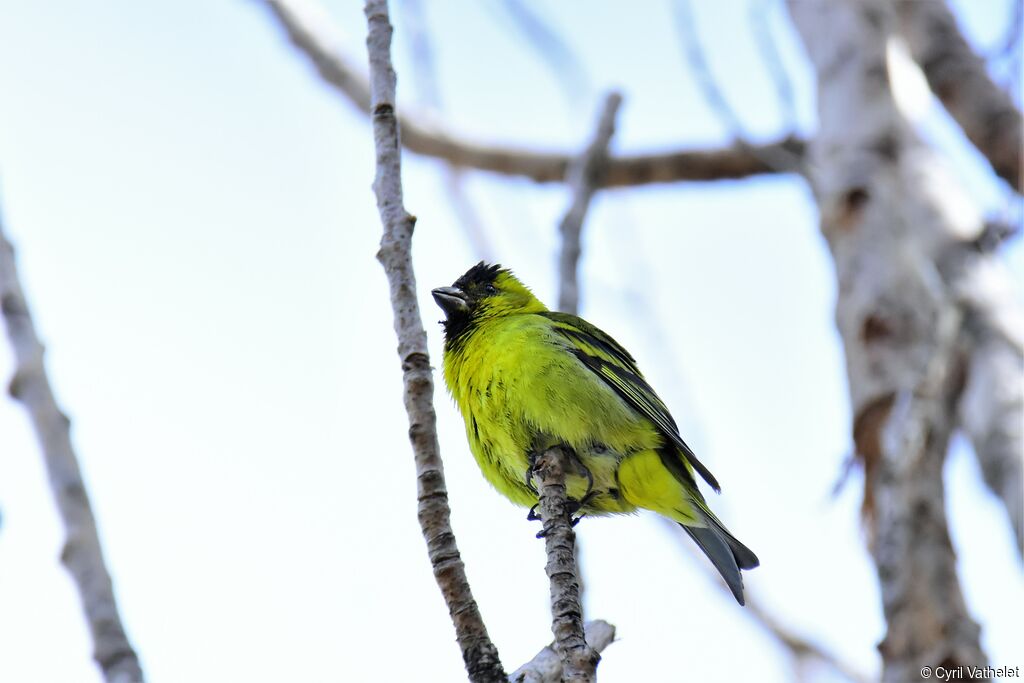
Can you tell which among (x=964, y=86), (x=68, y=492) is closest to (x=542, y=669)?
(x=68, y=492)

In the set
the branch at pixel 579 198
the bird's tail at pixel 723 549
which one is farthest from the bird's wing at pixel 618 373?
the bird's tail at pixel 723 549

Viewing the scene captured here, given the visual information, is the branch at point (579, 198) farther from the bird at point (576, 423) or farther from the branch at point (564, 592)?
the branch at point (564, 592)

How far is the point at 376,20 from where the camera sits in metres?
3.07

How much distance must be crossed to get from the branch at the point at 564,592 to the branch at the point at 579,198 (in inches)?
63.5

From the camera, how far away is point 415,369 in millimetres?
2686

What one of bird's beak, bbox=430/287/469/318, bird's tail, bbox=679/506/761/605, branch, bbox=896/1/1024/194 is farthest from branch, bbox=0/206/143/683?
branch, bbox=896/1/1024/194

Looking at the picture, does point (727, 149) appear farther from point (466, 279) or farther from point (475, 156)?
point (466, 279)

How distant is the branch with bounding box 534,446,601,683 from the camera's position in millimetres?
2389

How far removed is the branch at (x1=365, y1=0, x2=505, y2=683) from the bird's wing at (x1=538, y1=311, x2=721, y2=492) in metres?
2.20

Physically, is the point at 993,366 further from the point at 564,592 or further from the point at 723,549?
the point at 564,592

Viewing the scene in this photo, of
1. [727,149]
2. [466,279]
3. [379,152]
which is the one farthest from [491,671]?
[727,149]

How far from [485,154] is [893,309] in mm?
4729

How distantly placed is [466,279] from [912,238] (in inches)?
86.7

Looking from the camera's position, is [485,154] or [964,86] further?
[485,154]
